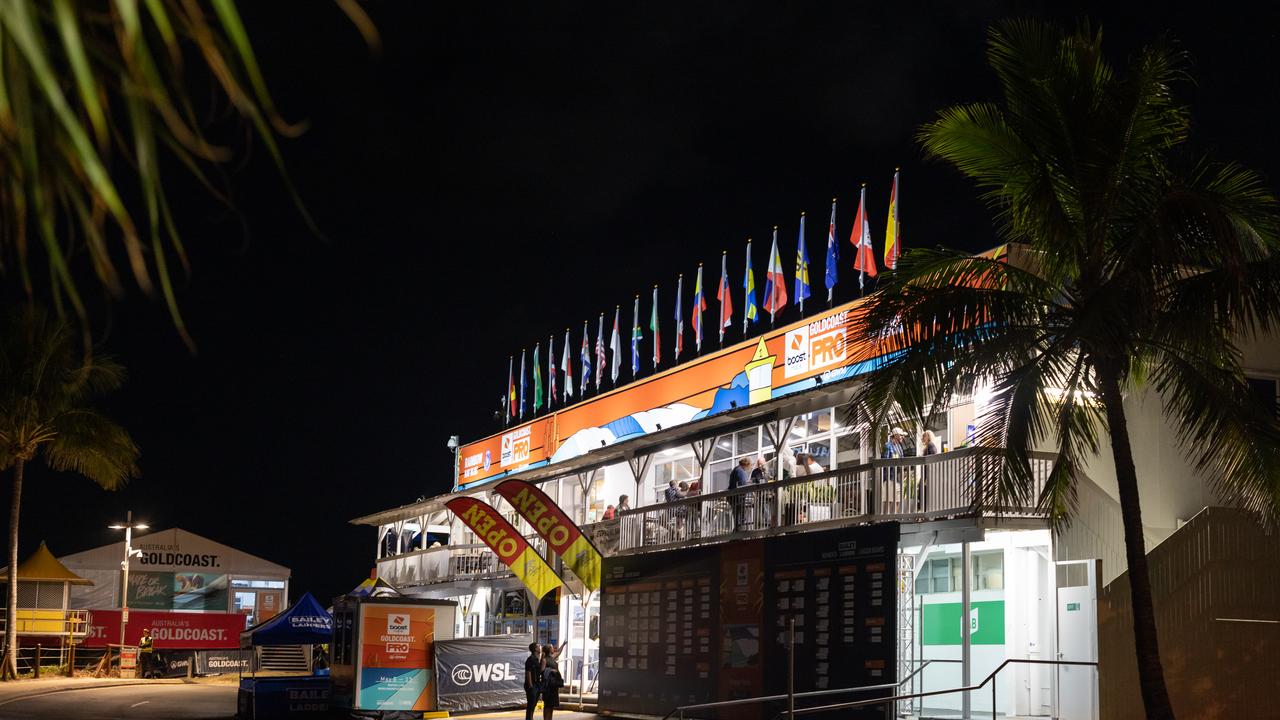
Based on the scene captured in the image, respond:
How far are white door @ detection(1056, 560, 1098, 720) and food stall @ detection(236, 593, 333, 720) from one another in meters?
14.1

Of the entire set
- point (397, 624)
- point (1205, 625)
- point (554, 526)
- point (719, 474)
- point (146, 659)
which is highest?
point (719, 474)

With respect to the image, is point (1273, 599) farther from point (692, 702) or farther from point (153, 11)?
point (153, 11)

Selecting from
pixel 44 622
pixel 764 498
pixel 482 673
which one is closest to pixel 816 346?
pixel 764 498

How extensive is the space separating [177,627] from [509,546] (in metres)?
25.0

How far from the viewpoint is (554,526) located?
25031 millimetres

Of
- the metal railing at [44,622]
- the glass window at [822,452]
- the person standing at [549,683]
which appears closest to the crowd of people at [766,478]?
the glass window at [822,452]

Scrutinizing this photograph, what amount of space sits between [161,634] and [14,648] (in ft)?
31.6

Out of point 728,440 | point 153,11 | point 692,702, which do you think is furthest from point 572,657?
point 153,11

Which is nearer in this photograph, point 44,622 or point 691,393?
point 691,393

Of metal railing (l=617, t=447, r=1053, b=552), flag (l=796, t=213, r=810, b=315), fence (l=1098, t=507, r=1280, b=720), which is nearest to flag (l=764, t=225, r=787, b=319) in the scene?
flag (l=796, t=213, r=810, b=315)

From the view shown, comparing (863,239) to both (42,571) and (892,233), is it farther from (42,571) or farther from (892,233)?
(42,571)

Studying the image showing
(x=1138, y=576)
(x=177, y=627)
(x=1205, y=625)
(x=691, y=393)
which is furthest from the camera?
(x=177, y=627)

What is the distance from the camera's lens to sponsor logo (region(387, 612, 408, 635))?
79.0ft

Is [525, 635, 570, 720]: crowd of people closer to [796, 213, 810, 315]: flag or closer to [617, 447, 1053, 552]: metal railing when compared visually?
[617, 447, 1053, 552]: metal railing
